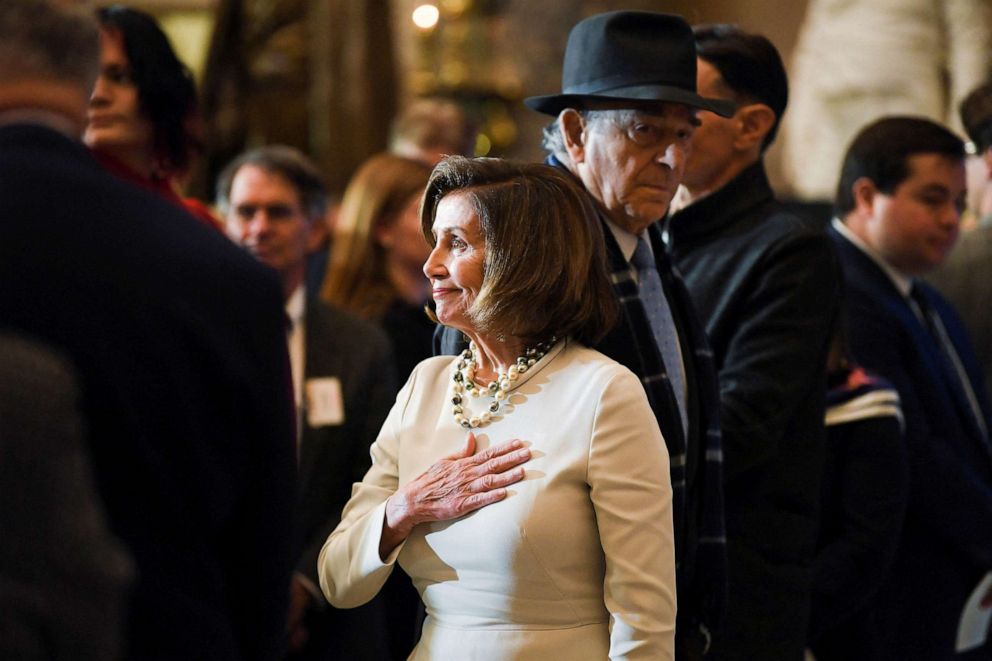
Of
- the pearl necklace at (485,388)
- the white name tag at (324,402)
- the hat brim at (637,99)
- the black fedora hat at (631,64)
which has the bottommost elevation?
the white name tag at (324,402)

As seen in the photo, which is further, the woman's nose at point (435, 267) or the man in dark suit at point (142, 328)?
the woman's nose at point (435, 267)

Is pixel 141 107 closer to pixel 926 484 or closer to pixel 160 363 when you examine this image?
pixel 160 363

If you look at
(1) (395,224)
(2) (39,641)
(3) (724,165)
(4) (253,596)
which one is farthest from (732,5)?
(2) (39,641)

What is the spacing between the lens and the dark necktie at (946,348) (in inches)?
152

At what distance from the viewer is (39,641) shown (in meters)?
1.42

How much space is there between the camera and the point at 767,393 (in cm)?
290

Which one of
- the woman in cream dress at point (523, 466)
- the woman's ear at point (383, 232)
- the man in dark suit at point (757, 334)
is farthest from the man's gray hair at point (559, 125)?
the woman's ear at point (383, 232)

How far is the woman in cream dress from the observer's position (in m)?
2.12

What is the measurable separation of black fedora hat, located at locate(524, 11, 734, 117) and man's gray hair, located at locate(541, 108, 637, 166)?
0.08 feet

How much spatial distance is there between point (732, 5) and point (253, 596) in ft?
16.1

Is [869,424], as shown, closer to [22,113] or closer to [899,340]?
[899,340]

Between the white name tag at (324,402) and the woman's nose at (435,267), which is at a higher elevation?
the woman's nose at (435,267)

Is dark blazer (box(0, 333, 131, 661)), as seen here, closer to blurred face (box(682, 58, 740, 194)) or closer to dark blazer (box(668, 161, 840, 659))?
dark blazer (box(668, 161, 840, 659))

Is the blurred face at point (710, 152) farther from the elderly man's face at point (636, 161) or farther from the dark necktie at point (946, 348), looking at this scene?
the dark necktie at point (946, 348)
